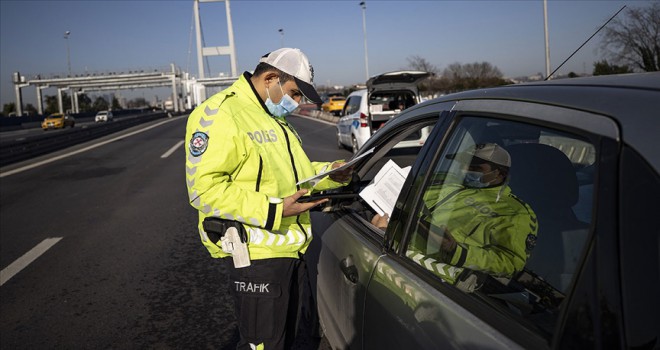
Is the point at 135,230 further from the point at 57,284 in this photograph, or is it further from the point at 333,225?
the point at 333,225

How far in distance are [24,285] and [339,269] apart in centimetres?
373

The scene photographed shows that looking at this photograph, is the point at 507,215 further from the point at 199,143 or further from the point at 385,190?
the point at 199,143

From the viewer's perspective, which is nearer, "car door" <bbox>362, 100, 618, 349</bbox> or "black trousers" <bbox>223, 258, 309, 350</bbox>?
"car door" <bbox>362, 100, 618, 349</bbox>

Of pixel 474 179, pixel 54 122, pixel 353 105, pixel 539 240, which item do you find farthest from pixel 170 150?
pixel 54 122

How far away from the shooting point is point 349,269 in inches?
87.8

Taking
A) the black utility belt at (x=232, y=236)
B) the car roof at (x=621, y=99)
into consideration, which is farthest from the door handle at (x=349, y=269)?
the car roof at (x=621, y=99)

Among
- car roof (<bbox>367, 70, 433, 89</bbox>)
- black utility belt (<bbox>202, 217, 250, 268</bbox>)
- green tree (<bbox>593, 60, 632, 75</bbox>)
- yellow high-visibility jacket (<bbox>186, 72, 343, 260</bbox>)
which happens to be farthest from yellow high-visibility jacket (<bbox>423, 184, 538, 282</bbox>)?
car roof (<bbox>367, 70, 433, 89</bbox>)

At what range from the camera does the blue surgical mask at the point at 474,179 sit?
6.30 ft

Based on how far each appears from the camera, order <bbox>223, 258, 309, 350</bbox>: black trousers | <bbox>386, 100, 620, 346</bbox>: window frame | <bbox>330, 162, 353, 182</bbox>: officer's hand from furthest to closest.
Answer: <bbox>330, 162, 353, 182</bbox>: officer's hand < <bbox>223, 258, 309, 350</bbox>: black trousers < <bbox>386, 100, 620, 346</bbox>: window frame

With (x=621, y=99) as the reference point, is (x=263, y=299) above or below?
below

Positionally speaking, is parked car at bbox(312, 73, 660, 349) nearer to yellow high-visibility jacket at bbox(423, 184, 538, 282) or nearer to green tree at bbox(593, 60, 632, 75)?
yellow high-visibility jacket at bbox(423, 184, 538, 282)

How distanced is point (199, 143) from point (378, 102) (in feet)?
38.9

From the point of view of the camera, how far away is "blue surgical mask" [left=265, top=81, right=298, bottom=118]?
2385 millimetres

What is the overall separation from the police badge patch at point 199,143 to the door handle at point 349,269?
79cm
